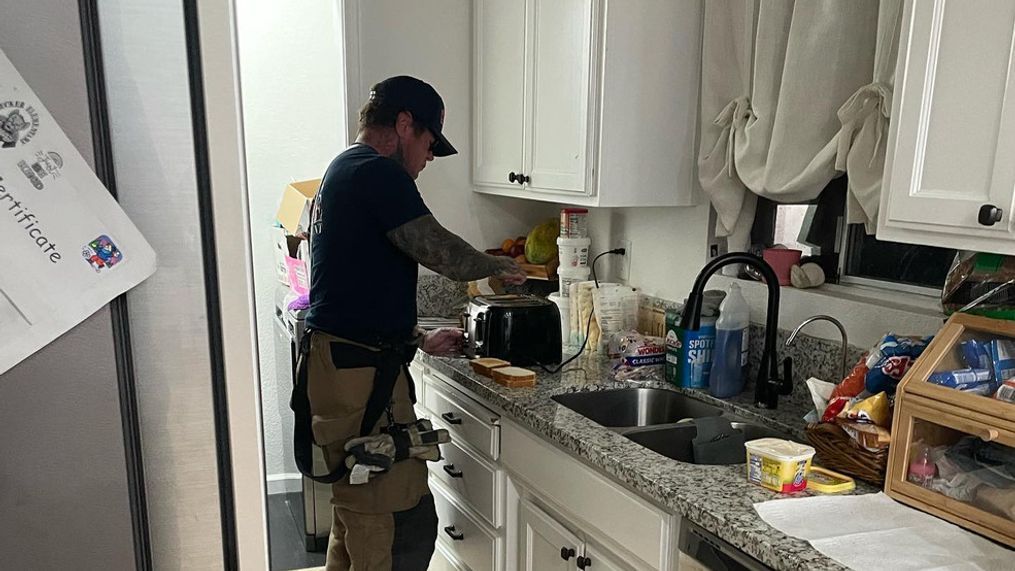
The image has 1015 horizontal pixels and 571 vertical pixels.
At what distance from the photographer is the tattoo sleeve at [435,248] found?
6.35 feet

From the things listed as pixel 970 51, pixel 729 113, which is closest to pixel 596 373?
pixel 729 113

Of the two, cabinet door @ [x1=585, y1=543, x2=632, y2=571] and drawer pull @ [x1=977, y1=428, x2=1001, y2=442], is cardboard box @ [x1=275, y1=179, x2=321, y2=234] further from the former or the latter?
drawer pull @ [x1=977, y1=428, x2=1001, y2=442]

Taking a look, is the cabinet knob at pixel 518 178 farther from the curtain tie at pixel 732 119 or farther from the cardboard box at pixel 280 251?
the cardboard box at pixel 280 251

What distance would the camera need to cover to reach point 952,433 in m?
1.30

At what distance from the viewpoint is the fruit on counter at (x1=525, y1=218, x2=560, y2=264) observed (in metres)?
2.88

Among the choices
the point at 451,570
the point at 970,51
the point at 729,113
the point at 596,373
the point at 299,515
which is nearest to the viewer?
the point at 970,51

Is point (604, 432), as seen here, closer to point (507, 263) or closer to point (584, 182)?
point (507, 263)

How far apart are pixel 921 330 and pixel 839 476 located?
0.45m

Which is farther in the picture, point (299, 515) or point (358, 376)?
point (299, 515)

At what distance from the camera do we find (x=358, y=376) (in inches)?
80.3

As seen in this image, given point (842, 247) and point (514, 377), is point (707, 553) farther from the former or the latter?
point (842, 247)

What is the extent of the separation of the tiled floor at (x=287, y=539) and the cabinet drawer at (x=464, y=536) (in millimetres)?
650

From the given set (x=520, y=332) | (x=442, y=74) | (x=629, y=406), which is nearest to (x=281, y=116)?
(x=442, y=74)

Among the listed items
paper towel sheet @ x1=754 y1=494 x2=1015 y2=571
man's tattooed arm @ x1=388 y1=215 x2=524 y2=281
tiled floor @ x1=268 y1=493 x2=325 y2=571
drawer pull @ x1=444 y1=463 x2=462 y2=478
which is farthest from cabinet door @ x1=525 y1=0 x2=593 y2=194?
tiled floor @ x1=268 y1=493 x2=325 y2=571
